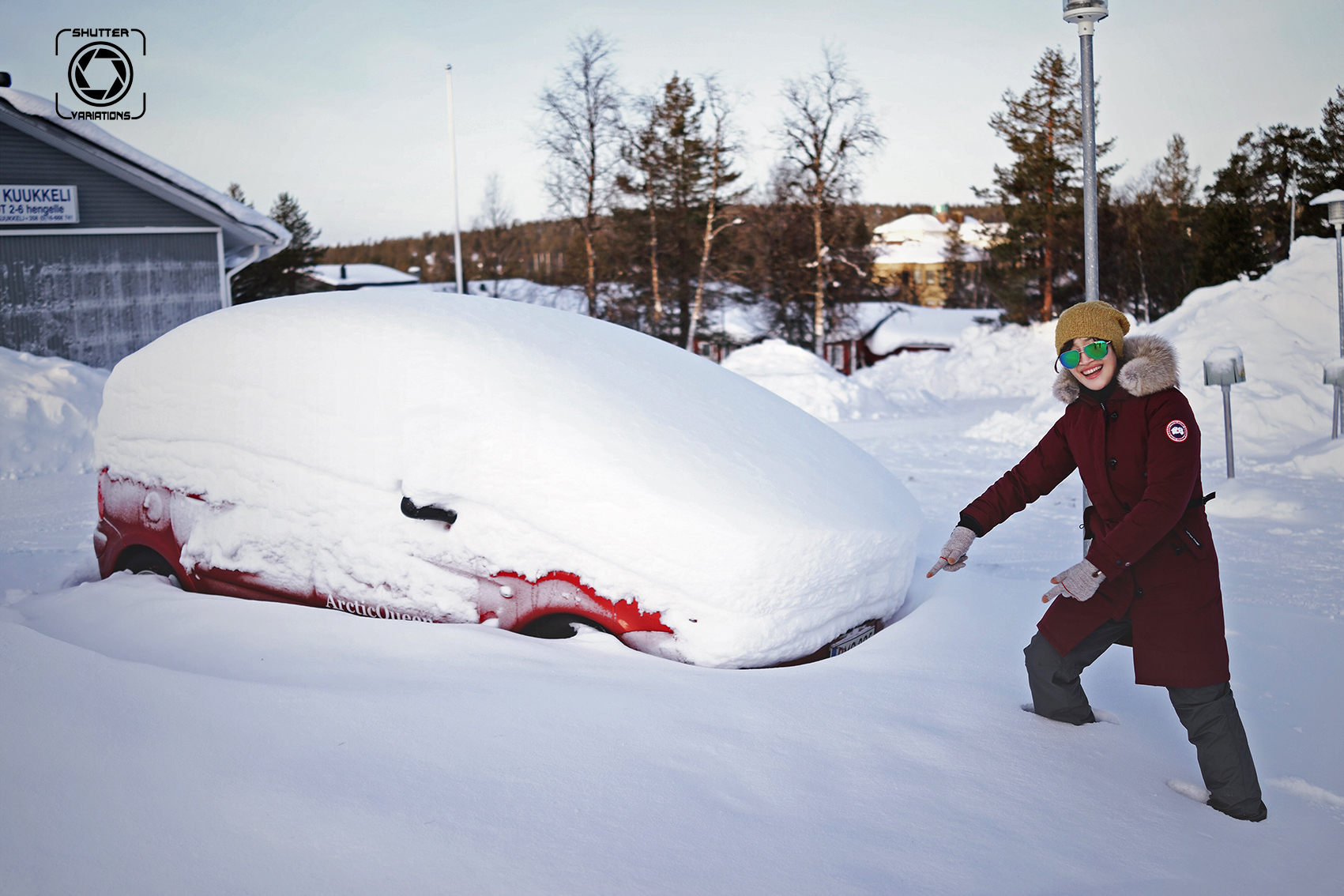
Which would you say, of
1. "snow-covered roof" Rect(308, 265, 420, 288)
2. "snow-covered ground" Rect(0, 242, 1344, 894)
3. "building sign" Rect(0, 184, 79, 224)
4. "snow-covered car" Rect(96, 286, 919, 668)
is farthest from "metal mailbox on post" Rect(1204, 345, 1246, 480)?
"snow-covered roof" Rect(308, 265, 420, 288)

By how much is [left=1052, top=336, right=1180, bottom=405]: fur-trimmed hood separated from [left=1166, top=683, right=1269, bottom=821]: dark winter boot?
86 cm

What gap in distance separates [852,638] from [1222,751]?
4.15 feet

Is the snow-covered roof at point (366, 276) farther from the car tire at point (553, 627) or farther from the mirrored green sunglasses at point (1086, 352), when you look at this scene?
the mirrored green sunglasses at point (1086, 352)

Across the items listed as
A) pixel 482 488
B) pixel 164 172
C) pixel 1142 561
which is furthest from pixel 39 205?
pixel 1142 561

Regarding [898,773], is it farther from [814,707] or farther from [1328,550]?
[1328,550]

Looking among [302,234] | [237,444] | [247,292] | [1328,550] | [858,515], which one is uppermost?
[302,234]

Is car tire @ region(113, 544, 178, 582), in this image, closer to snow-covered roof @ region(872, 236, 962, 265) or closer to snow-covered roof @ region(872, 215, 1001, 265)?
snow-covered roof @ region(872, 215, 1001, 265)

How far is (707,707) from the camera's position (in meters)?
2.67

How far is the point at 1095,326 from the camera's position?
2.71 meters

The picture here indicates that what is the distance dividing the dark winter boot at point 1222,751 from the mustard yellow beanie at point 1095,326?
1013 millimetres

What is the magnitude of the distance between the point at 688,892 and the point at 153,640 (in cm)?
212

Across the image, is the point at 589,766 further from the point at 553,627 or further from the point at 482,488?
the point at 482,488

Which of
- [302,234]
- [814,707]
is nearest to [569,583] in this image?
[814,707]

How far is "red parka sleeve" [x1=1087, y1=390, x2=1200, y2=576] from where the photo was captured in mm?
2504
